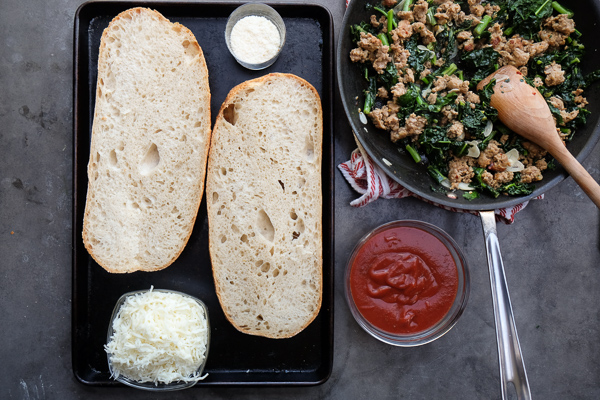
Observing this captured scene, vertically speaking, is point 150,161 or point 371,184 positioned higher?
point 371,184

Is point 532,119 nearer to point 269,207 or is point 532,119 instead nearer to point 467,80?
point 467,80

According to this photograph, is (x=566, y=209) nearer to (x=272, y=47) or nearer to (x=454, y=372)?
(x=454, y=372)

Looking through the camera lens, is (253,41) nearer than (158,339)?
No

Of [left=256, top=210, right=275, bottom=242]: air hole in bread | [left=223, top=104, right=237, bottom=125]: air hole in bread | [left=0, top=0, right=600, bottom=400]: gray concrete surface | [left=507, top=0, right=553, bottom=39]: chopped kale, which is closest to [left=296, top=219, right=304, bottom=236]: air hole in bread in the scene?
[left=256, top=210, right=275, bottom=242]: air hole in bread

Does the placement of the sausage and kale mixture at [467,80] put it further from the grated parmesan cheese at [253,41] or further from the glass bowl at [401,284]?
the grated parmesan cheese at [253,41]

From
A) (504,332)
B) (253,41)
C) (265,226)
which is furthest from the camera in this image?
(265,226)

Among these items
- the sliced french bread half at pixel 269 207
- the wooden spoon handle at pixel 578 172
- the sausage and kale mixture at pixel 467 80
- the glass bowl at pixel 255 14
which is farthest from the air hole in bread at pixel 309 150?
the wooden spoon handle at pixel 578 172

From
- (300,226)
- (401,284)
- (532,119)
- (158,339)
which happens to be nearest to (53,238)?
(158,339)
